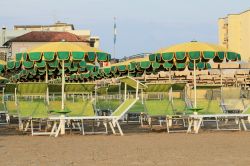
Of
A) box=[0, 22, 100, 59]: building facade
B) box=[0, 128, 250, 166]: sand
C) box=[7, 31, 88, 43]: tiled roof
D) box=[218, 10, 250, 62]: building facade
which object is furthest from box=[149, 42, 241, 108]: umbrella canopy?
box=[7, 31, 88, 43]: tiled roof

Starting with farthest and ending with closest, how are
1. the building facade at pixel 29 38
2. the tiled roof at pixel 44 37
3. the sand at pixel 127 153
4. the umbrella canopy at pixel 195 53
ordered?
the building facade at pixel 29 38
the tiled roof at pixel 44 37
the umbrella canopy at pixel 195 53
the sand at pixel 127 153

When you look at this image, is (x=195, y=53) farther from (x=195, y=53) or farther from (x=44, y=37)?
(x=44, y=37)

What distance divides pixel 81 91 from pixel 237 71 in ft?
47.9

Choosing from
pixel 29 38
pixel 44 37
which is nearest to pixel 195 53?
pixel 29 38

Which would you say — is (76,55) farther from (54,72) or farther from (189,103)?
(54,72)

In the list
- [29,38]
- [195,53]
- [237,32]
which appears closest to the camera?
[195,53]

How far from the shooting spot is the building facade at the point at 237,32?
215ft

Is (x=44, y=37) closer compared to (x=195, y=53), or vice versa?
(x=195, y=53)

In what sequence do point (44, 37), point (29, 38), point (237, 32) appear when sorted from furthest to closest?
point (44, 37) → point (29, 38) → point (237, 32)

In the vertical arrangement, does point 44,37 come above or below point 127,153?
above

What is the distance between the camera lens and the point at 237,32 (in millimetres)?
68062

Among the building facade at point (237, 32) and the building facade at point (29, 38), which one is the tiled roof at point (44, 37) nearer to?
the building facade at point (29, 38)

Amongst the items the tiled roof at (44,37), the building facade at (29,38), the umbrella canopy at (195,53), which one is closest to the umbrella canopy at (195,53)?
the umbrella canopy at (195,53)

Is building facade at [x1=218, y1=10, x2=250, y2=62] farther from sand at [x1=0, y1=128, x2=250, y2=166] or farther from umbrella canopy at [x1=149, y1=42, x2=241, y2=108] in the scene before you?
sand at [x1=0, y1=128, x2=250, y2=166]
